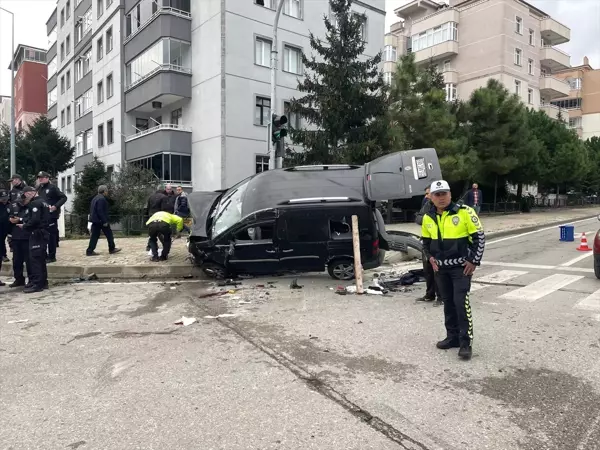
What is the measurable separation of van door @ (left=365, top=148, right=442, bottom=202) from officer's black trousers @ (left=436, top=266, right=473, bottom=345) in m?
3.49

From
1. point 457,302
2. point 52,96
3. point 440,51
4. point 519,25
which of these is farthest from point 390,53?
point 457,302

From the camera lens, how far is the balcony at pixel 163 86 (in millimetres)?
25047

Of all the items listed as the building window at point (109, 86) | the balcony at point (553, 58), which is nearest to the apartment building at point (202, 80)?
the building window at point (109, 86)

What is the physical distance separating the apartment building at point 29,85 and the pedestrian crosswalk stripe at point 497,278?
67765 millimetres

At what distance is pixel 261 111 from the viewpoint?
84.7ft

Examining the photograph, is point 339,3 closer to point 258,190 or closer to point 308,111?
point 308,111

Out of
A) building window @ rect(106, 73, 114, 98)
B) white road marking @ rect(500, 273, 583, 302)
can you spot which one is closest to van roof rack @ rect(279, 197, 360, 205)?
white road marking @ rect(500, 273, 583, 302)

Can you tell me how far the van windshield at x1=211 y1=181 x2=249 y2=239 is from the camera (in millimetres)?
8562

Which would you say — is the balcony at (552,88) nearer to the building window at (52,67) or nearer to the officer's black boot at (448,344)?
the officer's black boot at (448,344)

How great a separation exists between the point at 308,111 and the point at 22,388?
16201 mm

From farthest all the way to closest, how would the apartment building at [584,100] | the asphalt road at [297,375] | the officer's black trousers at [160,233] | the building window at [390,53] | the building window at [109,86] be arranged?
the apartment building at [584,100] → the building window at [390,53] → the building window at [109,86] → the officer's black trousers at [160,233] → the asphalt road at [297,375]

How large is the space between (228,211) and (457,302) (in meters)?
5.22

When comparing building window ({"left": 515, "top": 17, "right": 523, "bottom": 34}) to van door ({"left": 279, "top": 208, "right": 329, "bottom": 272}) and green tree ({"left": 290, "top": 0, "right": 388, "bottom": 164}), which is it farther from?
van door ({"left": 279, "top": 208, "right": 329, "bottom": 272})

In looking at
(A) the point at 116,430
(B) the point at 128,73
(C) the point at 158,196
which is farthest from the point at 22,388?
(B) the point at 128,73
